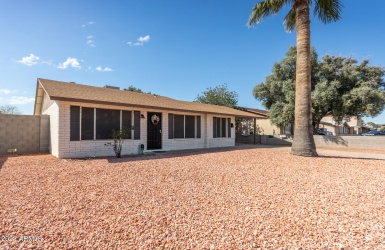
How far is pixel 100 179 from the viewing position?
5.23 meters

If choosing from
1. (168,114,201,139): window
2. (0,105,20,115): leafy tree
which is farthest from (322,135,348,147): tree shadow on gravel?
(0,105,20,115): leafy tree

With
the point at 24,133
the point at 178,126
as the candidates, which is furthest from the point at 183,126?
the point at 24,133

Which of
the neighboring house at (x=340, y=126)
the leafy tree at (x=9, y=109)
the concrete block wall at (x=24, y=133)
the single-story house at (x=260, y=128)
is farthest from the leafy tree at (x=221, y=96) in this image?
the leafy tree at (x=9, y=109)

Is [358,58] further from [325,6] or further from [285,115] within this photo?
[325,6]

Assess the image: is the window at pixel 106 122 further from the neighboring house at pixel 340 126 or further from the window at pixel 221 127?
the neighboring house at pixel 340 126

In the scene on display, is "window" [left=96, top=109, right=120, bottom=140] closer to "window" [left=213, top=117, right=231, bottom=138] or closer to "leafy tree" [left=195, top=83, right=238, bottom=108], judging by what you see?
"window" [left=213, top=117, right=231, bottom=138]

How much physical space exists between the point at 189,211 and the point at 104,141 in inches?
290

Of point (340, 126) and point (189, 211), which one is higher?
point (340, 126)

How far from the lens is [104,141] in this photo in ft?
30.9

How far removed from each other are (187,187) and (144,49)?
1284 centimetres

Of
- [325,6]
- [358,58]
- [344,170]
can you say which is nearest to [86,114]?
[344,170]

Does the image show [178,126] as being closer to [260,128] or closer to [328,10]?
[328,10]

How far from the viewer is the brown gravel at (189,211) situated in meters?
2.45

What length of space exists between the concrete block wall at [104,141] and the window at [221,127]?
0.43 metres
